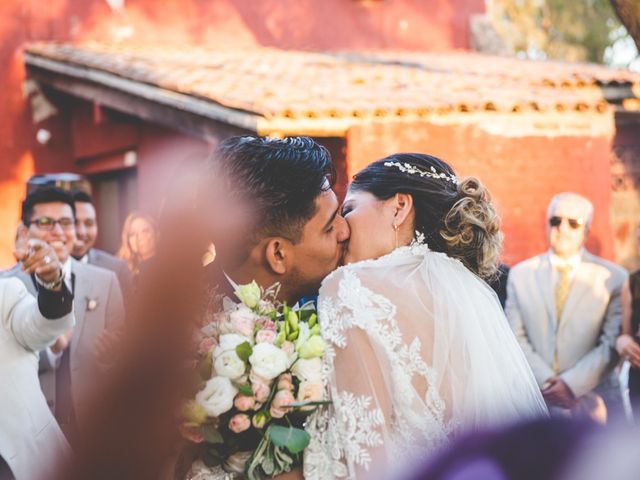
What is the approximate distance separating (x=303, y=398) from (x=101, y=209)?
1011 cm

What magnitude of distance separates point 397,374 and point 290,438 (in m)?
0.35

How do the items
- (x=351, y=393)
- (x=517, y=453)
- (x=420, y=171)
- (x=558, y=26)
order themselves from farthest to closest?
(x=558, y=26) < (x=420, y=171) < (x=351, y=393) < (x=517, y=453)

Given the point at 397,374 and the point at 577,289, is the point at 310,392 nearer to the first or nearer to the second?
the point at 397,374

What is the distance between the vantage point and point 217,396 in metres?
2.49

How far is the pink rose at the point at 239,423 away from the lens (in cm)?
251

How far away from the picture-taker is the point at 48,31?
12.1m

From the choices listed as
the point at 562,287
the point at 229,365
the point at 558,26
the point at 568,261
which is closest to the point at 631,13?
the point at 568,261

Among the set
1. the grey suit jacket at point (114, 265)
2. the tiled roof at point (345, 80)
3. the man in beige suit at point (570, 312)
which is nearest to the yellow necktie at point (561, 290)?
the man in beige suit at point (570, 312)

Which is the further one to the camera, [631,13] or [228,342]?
[631,13]

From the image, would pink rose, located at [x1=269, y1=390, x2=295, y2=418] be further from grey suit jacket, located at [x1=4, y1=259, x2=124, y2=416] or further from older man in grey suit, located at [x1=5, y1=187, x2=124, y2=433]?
grey suit jacket, located at [x1=4, y1=259, x2=124, y2=416]

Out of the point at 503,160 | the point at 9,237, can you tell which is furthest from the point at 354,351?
the point at 9,237

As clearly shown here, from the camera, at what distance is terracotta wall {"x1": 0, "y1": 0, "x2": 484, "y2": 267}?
1172 centimetres

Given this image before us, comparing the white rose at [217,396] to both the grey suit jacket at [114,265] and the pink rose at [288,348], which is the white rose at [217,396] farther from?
the grey suit jacket at [114,265]

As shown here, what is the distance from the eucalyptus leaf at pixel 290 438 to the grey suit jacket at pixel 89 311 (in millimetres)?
2725
